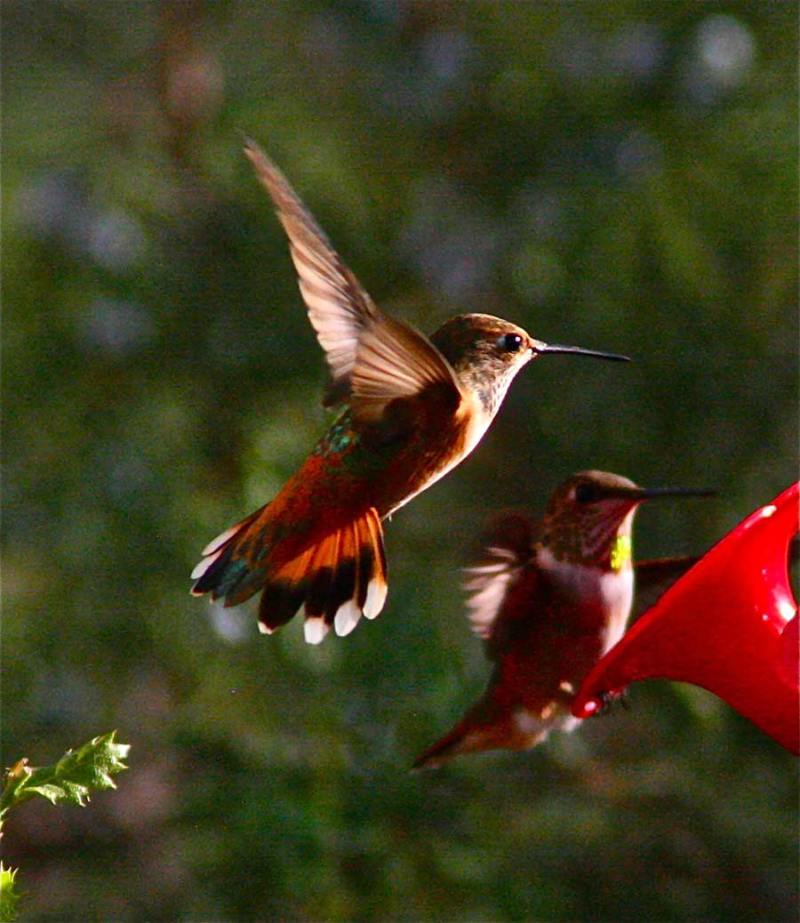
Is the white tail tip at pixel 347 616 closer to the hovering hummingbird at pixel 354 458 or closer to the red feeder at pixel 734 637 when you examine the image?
the hovering hummingbird at pixel 354 458

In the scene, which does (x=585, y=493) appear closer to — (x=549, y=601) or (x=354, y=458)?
(x=549, y=601)

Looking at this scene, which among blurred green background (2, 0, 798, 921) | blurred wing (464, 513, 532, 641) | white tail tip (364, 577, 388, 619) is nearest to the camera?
white tail tip (364, 577, 388, 619)

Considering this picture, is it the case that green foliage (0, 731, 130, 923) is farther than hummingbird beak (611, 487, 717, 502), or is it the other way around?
hummingbird beak (611, 487, 717, 502)

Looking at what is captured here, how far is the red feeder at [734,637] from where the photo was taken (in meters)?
1.46

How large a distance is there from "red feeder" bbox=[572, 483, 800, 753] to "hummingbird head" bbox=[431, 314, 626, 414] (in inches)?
10.0

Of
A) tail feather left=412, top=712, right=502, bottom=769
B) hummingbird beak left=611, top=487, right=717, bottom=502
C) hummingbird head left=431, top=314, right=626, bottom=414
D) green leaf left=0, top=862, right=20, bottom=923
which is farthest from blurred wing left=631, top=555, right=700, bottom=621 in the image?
green leaf left=0, top=862, right=20, bottom=923

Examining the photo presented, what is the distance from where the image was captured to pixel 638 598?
6.51 feet

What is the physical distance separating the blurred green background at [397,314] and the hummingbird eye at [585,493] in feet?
4.44

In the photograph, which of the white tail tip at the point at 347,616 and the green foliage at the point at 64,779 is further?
the white tail tip at the point at 347,616

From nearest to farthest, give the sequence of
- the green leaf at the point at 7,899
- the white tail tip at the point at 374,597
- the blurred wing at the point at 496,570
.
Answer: the green leaf at the point at 7,899 < the white tail tip at the point at 374,597 < the blurred wing at the point at 496,570

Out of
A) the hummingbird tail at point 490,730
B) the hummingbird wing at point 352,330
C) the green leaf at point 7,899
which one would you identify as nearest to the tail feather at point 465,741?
the hummingbird tail at point 490,730

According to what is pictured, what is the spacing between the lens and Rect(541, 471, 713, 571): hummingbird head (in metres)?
1.76

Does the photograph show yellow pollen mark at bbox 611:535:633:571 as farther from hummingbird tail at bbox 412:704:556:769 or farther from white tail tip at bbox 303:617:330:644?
white tail tip at bbox 303:617:330:644

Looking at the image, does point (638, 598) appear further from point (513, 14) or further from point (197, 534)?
point (513, 14)
